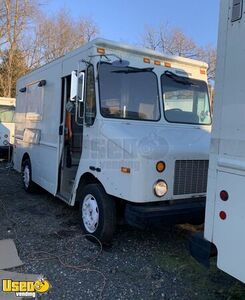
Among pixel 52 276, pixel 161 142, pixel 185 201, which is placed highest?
pixel 161 142

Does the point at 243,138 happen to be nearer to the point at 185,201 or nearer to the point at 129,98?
the point at 185,201

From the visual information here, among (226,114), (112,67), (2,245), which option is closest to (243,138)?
(226,114)

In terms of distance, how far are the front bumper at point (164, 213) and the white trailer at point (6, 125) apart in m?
10.1

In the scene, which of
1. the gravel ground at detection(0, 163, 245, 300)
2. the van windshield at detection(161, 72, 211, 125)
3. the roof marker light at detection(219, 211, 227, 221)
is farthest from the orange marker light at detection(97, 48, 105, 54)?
the roof marker light at detection(219, 211, 227, 221)

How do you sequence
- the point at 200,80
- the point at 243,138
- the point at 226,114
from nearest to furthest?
Result: the point at 243,138, the point at 226,114, the point at 200,80

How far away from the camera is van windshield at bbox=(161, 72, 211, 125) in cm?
521

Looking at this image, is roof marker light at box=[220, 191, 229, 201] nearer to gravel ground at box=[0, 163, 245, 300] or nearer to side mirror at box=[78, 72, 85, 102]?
gravel ground at box=[0, 163, 245, 300]

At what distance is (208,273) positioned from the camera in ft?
13.6

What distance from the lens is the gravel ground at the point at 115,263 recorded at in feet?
12.2

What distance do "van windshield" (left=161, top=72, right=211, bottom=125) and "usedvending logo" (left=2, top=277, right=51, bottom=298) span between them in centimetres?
280

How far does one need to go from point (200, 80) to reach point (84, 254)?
3.30 m

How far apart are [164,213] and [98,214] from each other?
101 cm

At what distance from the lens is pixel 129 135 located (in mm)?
4395

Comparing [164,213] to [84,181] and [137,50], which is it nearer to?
[84,181]
